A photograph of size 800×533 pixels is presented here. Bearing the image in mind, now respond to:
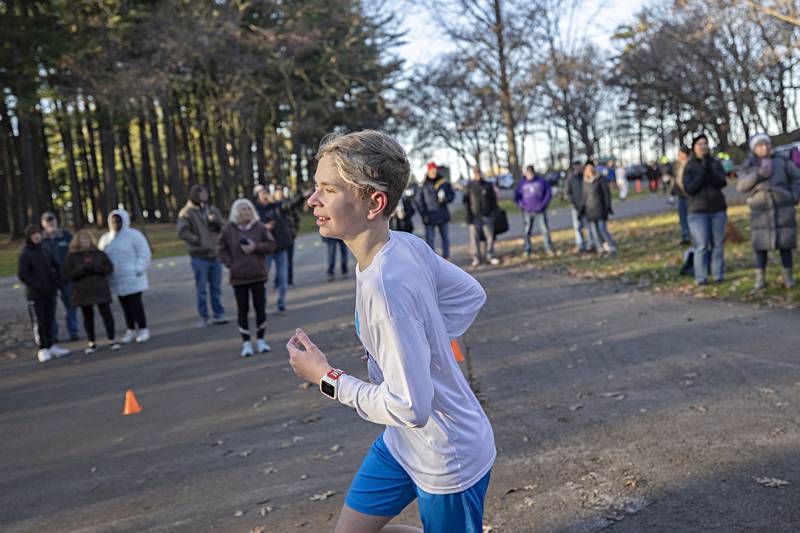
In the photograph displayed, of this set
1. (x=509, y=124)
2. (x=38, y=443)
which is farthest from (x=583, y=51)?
(x=38, y=443)

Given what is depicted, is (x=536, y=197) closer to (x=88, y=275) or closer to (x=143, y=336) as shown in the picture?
(x=143, y=336)

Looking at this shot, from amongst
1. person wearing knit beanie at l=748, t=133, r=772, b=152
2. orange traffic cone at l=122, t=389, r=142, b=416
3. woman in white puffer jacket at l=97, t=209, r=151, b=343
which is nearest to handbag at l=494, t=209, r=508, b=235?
person wearing knit beanie at l=748, t=133, r=772, b=152

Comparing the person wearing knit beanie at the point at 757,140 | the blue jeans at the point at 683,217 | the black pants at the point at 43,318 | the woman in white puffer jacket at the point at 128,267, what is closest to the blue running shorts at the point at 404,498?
the person wearing knit beanie at the point at 757,140

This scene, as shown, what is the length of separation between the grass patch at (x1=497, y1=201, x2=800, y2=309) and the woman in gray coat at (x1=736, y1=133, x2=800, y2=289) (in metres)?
0.60

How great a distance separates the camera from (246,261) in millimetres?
9383

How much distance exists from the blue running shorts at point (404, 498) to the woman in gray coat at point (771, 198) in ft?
27.8

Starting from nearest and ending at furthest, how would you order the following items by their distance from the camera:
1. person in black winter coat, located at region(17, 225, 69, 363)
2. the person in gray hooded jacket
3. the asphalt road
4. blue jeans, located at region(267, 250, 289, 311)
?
the asphalt road
person in black winter coat, located at region(17, 225, 69, 363)
the person in gray hooded jacket
blue jeans, located at region(267, 250, 289, 311)

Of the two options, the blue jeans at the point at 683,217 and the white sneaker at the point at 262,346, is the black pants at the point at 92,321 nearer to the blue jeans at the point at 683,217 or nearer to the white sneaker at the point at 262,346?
the white sneaker at the point at 262,346

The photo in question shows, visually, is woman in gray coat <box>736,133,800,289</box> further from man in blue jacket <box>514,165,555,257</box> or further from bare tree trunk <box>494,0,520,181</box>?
bare tree trunk <box>494,0,520,181</box>

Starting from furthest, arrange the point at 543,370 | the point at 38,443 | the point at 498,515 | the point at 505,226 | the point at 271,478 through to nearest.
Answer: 1. the point at 505,226
2. the point at 543,370
3. the point at 38,443
4. the point at 271,478
5. the point at 498,515

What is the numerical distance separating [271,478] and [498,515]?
1.68 meters

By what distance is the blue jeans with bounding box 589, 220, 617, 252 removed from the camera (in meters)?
16.1

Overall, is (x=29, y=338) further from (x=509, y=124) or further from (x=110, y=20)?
(x=509, y=124)

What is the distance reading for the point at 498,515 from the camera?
4070 mm
